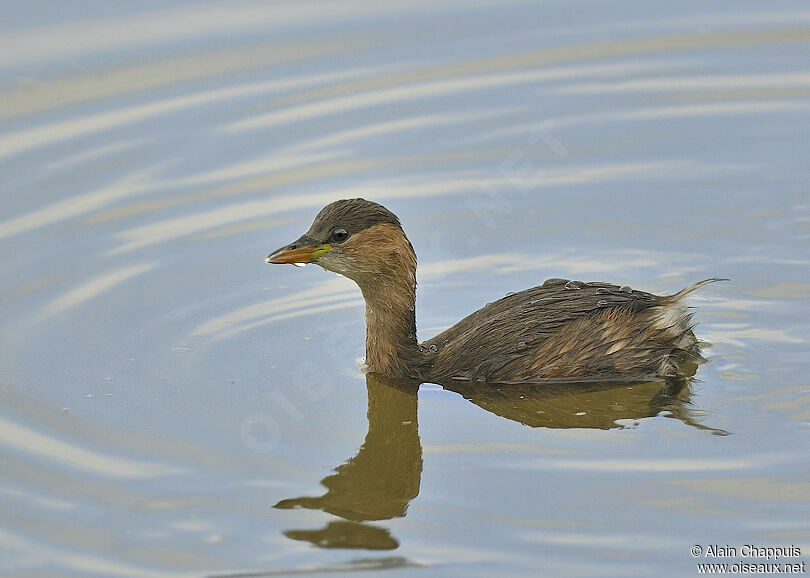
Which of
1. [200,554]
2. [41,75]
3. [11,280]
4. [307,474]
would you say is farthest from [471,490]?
[41,75]

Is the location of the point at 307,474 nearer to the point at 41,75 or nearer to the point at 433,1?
the point at 41,75

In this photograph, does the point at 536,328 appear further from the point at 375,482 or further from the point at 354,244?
the point at 375,482

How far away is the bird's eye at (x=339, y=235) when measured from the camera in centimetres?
814

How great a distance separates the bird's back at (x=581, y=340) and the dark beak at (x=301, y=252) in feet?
3.16

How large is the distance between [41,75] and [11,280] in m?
2.89

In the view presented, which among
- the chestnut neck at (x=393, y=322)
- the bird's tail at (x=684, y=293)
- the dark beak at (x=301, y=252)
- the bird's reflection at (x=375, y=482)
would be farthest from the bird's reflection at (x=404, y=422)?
the dark beak at (x=301, y=252)

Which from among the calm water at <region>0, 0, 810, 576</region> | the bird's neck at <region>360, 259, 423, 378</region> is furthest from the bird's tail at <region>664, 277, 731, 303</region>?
the bird's neck at <region>360, 259, 423, 378</region>

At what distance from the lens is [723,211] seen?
9.79 meters

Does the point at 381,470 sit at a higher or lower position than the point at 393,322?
lower

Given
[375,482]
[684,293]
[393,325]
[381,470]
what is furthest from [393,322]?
[684,293]

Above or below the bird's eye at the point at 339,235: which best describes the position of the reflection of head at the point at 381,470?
below

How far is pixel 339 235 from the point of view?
816cm

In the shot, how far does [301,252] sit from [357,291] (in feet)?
4.19

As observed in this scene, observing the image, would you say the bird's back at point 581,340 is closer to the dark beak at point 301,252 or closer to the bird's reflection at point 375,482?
the bird's reflection at point 375,482
